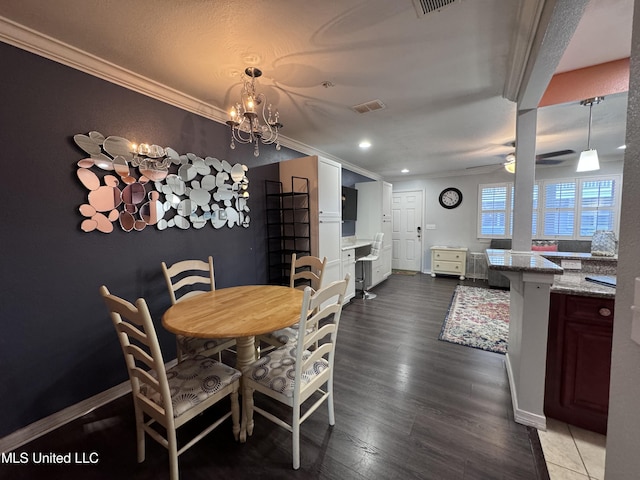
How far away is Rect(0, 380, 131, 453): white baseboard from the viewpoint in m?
1.52

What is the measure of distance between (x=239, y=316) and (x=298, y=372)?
49 cm

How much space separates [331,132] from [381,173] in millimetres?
3159

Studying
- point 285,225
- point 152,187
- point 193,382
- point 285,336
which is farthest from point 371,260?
point 193,382

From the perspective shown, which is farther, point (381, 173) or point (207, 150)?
point (381, 173)

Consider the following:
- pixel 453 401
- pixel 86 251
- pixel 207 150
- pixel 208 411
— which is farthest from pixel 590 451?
pixel 207 150

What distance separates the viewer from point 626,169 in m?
0.57

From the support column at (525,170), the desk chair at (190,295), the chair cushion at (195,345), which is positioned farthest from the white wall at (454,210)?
the chair cushion at (195,345)

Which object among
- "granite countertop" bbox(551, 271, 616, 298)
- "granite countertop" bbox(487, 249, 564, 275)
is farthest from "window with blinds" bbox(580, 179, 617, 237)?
"granite countertop" bbox(487, 249, 564, 275)

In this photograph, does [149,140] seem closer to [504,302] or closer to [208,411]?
[208,411]

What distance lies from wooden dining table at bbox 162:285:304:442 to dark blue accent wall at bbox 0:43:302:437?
677 mm

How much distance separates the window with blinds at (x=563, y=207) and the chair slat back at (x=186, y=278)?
17.0 feet

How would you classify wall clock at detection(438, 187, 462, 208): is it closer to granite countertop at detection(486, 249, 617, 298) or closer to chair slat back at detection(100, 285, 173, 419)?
granite countertop at detection(486, 249, 617, 298)

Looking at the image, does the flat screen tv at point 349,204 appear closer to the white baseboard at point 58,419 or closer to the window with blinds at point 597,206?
the white baseboard at point 58,419

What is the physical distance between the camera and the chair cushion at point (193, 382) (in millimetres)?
1276
